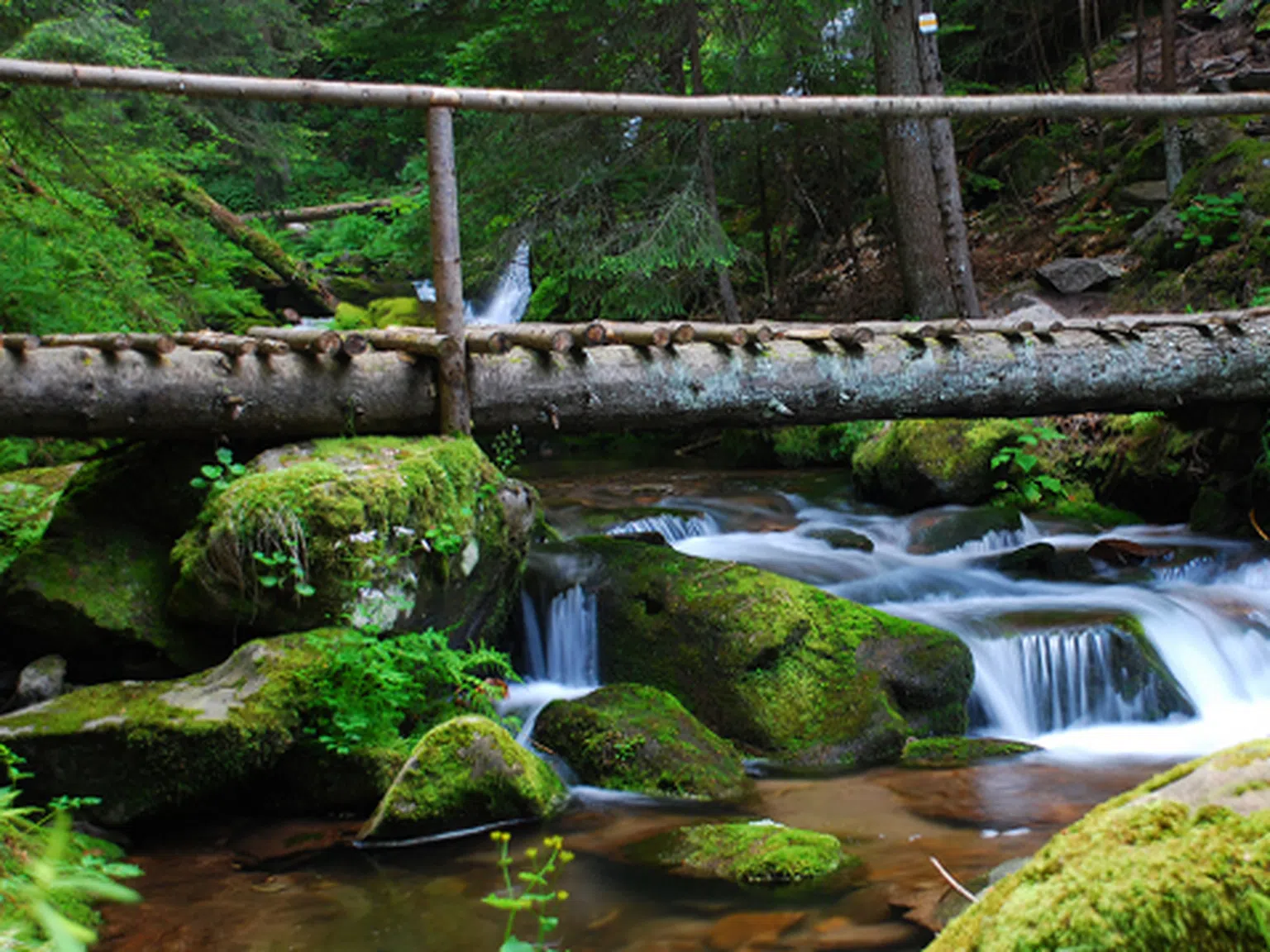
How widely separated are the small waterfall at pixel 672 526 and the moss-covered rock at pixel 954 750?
12.3 ft

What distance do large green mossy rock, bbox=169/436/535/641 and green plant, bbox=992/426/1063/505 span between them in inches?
247

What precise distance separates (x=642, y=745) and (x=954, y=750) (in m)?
1.74

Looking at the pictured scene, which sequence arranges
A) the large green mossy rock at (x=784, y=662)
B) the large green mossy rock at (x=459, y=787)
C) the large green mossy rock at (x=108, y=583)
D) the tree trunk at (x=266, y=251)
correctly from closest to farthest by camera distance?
1. the large green mossy rock at (x=459, y=787)
2. the large green mossy rock at (x=108, y=583)
3. the large green mossy rock at (x=784, y=662)
4. the tree trunk at (x=266, y=251)

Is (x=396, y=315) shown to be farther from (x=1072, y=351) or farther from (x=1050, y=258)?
(x=1072, y=351)

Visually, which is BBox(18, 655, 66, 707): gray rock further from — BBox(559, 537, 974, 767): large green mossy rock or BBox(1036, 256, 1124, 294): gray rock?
BBox(1036, 256, 1124, 294): gray rock

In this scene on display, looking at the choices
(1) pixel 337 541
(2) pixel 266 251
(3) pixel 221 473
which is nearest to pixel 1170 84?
(1) pixel 337 541

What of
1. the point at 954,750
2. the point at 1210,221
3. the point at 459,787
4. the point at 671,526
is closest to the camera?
the point at 459,787

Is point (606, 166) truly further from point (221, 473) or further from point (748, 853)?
point (748, 853)

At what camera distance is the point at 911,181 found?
11797mm

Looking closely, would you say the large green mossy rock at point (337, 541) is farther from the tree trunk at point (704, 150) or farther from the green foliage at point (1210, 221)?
the green foliage at point (1210, 221)

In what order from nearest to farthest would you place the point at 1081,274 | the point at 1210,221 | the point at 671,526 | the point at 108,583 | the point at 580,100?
1. the point at 108,583
2. the point at 580,100
3. the point at 671,526
4. the point at 1210,221
5. the point at 1081,274

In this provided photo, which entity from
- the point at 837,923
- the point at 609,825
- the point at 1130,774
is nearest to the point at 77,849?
the point at 609,825

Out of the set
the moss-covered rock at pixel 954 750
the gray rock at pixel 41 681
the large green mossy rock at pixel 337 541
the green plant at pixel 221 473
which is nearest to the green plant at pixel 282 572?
the large green mossy rock at pixel 337 541

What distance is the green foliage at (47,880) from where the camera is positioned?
0.79 meters
